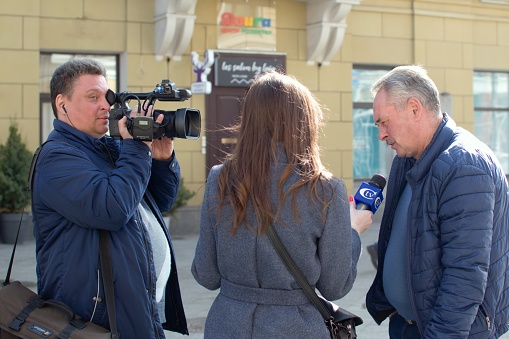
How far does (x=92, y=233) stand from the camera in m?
2.83

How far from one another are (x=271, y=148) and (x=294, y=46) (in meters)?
10.2

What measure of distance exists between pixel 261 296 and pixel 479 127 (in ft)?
43.4

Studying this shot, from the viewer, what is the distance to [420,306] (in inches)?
111

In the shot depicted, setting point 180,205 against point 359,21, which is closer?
point 180,205

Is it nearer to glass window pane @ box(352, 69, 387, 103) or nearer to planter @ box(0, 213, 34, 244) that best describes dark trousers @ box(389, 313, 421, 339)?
planter @ box(0, 213, 34, 244)

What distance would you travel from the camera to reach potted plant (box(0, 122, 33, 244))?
1012 cm

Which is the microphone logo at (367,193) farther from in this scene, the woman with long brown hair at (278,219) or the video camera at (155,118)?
the video camera at (155,118)

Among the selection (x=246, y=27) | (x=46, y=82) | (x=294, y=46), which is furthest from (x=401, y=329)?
(x=294, y=46)

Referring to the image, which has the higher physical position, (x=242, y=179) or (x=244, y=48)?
(x=244, y=48)

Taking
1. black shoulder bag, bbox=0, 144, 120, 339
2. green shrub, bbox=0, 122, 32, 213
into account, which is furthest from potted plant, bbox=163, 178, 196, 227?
black shoulder bag, bbox=0, 144, 120, 339

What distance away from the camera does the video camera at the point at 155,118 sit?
294 centimetres

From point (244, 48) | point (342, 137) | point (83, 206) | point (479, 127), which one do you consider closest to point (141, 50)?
point (244, 48)

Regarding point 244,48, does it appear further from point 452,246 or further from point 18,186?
point 452,246

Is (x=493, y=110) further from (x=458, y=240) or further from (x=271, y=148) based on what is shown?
(x=271, y=148)
